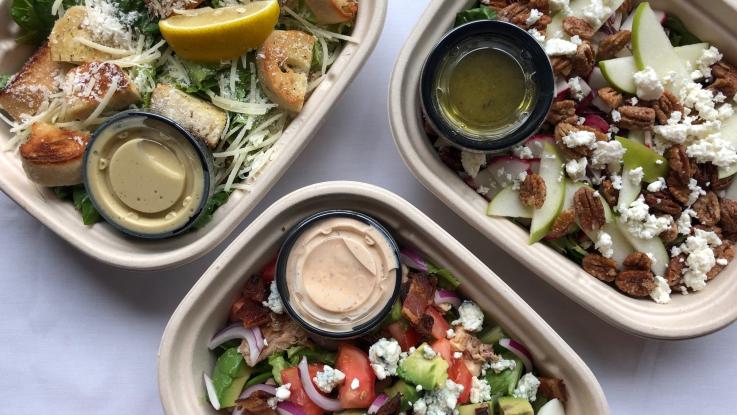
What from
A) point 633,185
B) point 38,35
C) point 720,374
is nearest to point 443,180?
point 633,185

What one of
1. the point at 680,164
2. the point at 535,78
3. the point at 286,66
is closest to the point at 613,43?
the point at 535,78

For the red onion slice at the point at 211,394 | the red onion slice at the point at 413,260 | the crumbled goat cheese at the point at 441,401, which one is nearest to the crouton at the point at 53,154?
the red onion slice at the point at 211,394

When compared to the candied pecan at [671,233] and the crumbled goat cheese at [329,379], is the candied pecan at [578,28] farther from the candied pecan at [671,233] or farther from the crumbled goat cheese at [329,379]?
the crumbled goat cheese at [329,379]

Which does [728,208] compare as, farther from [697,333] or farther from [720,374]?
[720,374]

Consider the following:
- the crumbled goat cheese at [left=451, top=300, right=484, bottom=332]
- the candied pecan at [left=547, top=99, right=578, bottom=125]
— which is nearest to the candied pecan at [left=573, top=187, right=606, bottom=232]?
the candied pecan at [left=547, top=99, right=578, bottom=125]

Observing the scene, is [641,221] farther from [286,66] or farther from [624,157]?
[286,66]

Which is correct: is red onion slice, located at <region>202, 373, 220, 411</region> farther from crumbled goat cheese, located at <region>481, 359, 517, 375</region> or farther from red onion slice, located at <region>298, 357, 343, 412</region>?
crumbled goat cheese, located at <region>481, 359, 517, 375</region>
